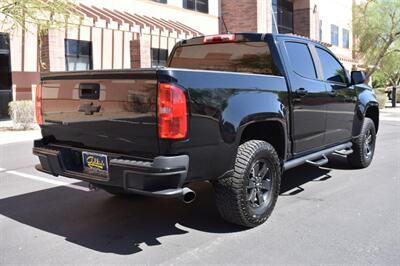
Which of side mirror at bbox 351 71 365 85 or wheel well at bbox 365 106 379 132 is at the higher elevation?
side mirror at bbox 351 71 365 85

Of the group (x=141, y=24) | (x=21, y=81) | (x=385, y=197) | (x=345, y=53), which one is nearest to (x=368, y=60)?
(x=345, y=53)

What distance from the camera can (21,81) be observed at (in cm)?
1734

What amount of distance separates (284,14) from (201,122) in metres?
31.9

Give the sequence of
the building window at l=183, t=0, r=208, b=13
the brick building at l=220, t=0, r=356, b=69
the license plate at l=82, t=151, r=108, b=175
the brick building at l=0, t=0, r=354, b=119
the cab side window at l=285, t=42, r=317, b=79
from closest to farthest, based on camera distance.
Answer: the license plate at l=82, t=151, r=108, b=175
the cab side window at l=285, t=42, r=317, b=79
the brick building at l=0, t=0, r=354, b=119
the building window at l=183, t=0, r=208, b=13
the brick building at l=220, t=0, r=356, b=69

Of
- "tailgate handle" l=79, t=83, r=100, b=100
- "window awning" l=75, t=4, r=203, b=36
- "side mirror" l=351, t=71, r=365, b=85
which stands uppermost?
"window awning" l=75, t=4, r=203, b=36

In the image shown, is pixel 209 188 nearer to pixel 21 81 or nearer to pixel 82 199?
pixel 82 199

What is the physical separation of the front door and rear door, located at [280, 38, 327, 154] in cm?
1377

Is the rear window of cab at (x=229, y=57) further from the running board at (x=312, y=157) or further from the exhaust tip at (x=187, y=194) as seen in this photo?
the exhaust tip at (x=187, y=194)

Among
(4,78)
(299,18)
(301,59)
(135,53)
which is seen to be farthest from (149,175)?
(299,18)

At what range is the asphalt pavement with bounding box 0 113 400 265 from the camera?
3.96 meters

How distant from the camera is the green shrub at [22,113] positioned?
1481 centimetres

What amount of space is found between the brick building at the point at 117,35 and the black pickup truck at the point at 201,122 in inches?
432

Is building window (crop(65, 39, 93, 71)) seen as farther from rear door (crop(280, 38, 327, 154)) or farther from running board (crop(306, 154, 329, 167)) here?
running board (crop(306, 154, 329, 167))

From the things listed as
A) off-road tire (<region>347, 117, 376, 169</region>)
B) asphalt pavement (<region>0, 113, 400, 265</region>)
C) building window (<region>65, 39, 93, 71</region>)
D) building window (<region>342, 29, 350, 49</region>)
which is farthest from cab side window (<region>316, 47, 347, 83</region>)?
building window (<region>342, 29, 350, 49</region>)
